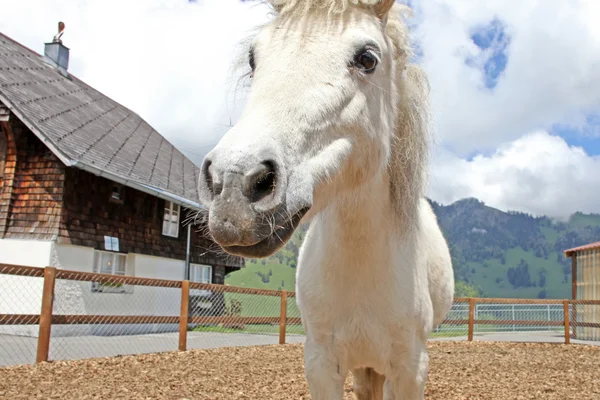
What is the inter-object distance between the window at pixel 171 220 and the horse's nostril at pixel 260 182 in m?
14.7

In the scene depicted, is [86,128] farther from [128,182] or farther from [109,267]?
[109,267]

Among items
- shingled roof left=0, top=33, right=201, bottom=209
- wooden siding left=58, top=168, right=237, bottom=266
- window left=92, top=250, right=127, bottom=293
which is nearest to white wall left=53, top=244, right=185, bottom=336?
window left=92, top=250, right=127, bottom=293

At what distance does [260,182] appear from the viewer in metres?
1.42

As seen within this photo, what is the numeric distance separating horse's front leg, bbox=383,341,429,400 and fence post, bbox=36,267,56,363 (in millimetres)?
6076

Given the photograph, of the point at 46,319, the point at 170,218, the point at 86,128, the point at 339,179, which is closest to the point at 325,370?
the point at 339,179

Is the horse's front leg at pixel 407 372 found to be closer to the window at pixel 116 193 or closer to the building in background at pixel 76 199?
the building in background at pixel 76 199

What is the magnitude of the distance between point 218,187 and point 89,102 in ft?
56.0

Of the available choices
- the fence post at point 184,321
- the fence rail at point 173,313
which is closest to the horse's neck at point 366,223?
the fence rail at point 173,313

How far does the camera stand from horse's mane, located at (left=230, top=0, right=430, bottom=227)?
2.28 metres

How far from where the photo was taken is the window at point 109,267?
42.8 ft

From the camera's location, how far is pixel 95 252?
1307 centimetres

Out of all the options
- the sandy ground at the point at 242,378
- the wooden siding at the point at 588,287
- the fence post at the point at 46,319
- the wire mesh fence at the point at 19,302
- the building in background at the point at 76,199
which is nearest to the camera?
the sandy ground at the point at 242,378

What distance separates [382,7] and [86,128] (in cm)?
1382

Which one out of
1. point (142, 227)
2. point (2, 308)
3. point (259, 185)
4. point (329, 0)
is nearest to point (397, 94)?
point (329, 0)
